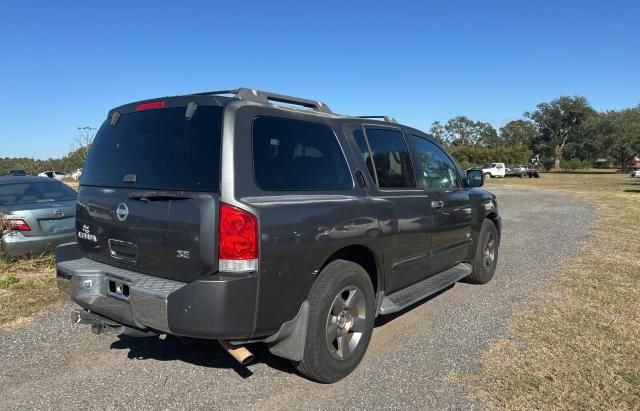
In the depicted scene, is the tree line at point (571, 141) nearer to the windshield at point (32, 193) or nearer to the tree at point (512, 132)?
the tree at point (512, 132)

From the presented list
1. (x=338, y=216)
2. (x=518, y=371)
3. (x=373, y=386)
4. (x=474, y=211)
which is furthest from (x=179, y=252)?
(x=474, y=211)

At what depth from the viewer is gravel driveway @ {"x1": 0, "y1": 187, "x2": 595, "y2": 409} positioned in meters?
3.12

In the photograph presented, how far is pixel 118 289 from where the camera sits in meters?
3.14

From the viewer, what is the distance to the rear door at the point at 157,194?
281 centimetres

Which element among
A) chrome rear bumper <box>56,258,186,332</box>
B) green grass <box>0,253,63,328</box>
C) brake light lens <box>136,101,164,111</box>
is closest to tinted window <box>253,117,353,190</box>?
brake light lens <box>136,101,164,111</box>

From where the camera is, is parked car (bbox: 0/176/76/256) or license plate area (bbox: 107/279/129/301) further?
parked car (bbox: 0/176/76/256)

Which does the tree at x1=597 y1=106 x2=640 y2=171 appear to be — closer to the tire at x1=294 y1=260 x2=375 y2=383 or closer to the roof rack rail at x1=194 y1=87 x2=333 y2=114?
the roof rack rail at x1=194 y1=87 x2=333 y2=114

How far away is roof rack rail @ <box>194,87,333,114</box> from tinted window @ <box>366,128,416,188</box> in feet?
1.62

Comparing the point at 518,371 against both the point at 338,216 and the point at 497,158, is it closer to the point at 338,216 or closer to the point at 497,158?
the point at 338,216

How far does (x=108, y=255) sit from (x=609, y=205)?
18.0m

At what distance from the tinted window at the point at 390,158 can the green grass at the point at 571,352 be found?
1.62 m

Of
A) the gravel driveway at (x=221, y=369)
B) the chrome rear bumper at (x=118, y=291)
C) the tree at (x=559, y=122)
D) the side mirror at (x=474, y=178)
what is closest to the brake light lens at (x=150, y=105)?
the chrome rear bumper at (x=118, y=291)

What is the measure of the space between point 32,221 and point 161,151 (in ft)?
12.8

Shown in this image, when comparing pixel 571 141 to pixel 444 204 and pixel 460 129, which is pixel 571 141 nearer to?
pixel 460 129
